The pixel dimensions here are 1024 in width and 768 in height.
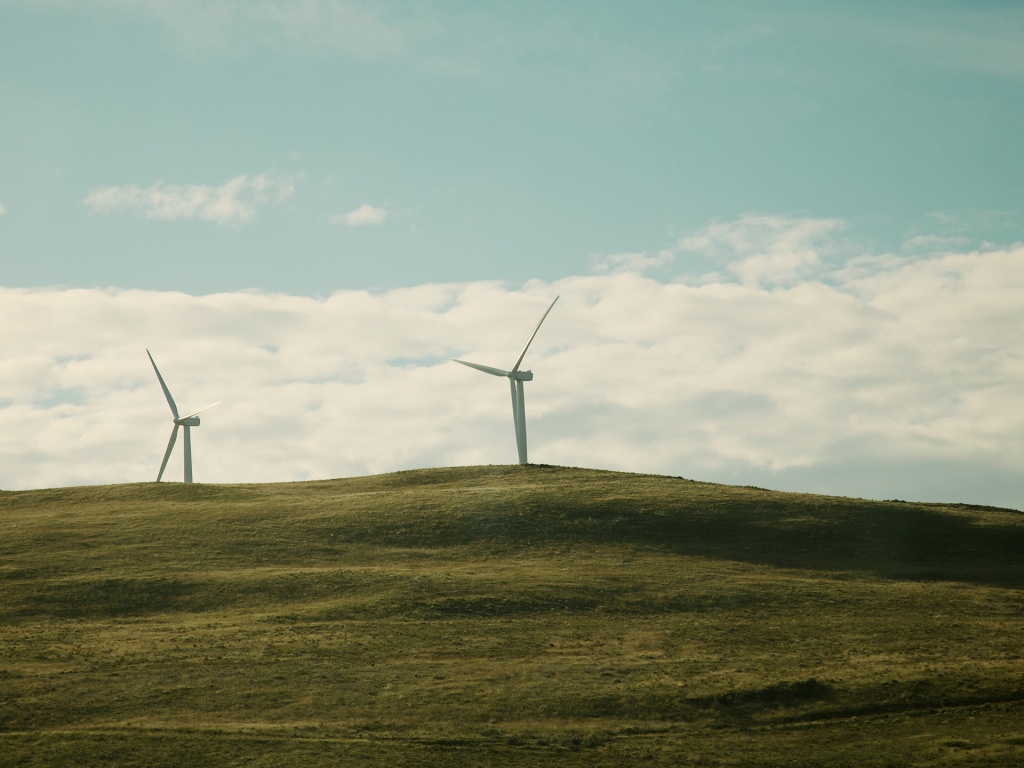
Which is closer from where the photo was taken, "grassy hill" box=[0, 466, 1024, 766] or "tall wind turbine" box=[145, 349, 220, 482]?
"grassy hill" box=[0, 466, 1024, 766]

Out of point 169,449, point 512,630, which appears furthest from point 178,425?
point 512,630

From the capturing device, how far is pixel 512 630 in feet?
155

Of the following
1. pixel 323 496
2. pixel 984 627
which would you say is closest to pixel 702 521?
pixel 984 627

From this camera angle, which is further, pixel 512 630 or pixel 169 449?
pixel 169 449

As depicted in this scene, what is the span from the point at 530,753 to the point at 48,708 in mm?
16990

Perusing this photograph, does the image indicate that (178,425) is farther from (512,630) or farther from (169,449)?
(512,630)

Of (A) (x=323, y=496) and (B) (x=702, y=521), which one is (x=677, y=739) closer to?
(B) (x=702, y=521)

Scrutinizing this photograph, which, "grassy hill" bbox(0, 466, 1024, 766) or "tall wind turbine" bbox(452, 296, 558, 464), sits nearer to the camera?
"grassy hill" bbox(0, 466, 1024, 766)

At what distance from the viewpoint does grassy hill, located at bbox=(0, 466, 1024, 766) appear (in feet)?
117

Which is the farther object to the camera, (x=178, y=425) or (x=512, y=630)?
(x=178, y=425)

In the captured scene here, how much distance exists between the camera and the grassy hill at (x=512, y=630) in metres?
35.6

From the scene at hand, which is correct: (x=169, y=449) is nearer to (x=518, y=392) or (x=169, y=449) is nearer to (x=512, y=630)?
(x=518, y=392)

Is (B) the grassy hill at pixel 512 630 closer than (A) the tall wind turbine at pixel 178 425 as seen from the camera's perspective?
Yes

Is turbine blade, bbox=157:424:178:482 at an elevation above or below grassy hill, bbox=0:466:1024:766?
above
